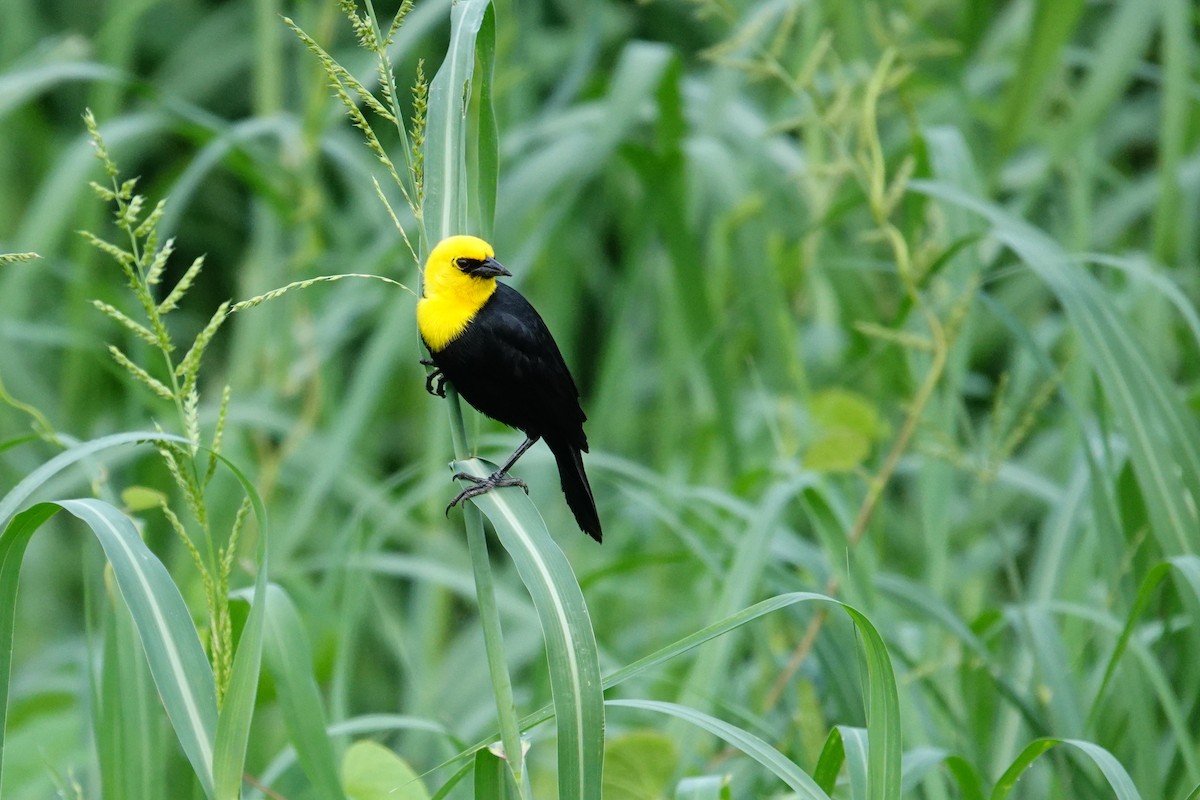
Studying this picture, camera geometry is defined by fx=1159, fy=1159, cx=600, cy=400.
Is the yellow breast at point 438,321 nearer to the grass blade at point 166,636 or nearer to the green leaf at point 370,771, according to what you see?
the grass blade at point 166,636

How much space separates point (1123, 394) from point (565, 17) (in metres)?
3.42

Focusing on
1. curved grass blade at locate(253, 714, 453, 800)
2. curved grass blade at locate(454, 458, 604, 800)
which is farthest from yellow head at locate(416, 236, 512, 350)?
curved grass blade at locate(253, 714, 453, 800)

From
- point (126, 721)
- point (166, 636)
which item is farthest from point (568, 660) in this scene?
point (126, 721)

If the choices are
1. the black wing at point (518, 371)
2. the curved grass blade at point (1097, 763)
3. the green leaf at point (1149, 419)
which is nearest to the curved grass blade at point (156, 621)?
the black wing at point (518, 371)

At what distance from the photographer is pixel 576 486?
1629 millimetres

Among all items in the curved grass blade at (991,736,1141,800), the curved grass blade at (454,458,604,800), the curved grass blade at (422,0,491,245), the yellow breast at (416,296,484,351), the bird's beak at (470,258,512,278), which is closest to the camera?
the curved grass blade at (454,458,604,800)

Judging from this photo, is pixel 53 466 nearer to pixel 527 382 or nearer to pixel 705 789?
pixel 527 382

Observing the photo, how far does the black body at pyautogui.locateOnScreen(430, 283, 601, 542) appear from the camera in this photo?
4.92 ft

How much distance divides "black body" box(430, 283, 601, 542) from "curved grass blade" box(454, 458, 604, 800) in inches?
14.1

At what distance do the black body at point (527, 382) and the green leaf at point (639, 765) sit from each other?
1.07ft

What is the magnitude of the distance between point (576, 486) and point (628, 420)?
169 centimetres

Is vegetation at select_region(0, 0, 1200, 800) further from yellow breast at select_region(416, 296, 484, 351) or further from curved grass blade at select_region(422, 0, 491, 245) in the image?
yellow breast at select_region(416, 296, 484, 351)

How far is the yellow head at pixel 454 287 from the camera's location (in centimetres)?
133

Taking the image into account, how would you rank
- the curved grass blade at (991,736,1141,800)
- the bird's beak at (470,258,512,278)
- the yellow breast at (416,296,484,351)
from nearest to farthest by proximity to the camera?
the curved grass blade at (991,736,1141,800) < the yellow breast at (416,296,484,351) < the bird's beak at (470,258,512,278)
